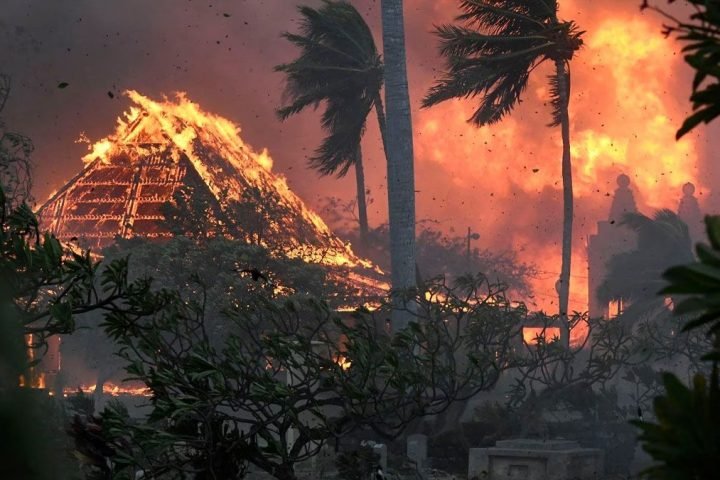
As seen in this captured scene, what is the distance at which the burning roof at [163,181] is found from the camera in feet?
152

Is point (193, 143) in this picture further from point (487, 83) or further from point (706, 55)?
point (706, 55)

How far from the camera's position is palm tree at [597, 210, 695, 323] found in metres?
40.4

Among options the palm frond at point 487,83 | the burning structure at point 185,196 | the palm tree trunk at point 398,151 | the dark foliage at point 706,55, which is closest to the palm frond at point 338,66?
the burning structure at point 185,196

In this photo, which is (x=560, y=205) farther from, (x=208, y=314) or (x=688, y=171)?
(x=208, y=314)

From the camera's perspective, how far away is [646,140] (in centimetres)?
8400

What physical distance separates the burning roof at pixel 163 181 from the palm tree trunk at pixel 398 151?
53.3 feet

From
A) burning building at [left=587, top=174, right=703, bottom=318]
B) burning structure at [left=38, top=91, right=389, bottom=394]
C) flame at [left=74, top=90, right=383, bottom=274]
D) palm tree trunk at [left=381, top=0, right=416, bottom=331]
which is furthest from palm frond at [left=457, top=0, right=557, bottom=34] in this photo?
burning building at [left=587, top=174, right=703, bottom=318]

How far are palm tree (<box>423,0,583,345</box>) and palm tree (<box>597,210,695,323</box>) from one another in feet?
24.5

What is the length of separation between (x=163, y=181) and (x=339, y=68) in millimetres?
17223

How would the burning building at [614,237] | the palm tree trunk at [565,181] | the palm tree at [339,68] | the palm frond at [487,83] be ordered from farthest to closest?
the burning building at [614,237] < the palm tree at [339,68] < the palm tree trunk at [565,181] < the palm frond at [487,83]

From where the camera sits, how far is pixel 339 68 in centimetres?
3972

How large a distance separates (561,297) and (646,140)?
53.7 m

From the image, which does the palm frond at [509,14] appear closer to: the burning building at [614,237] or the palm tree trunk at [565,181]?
the palm tree trunk at [565,181]

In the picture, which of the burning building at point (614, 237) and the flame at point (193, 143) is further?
the burning building at point (614, 237)
